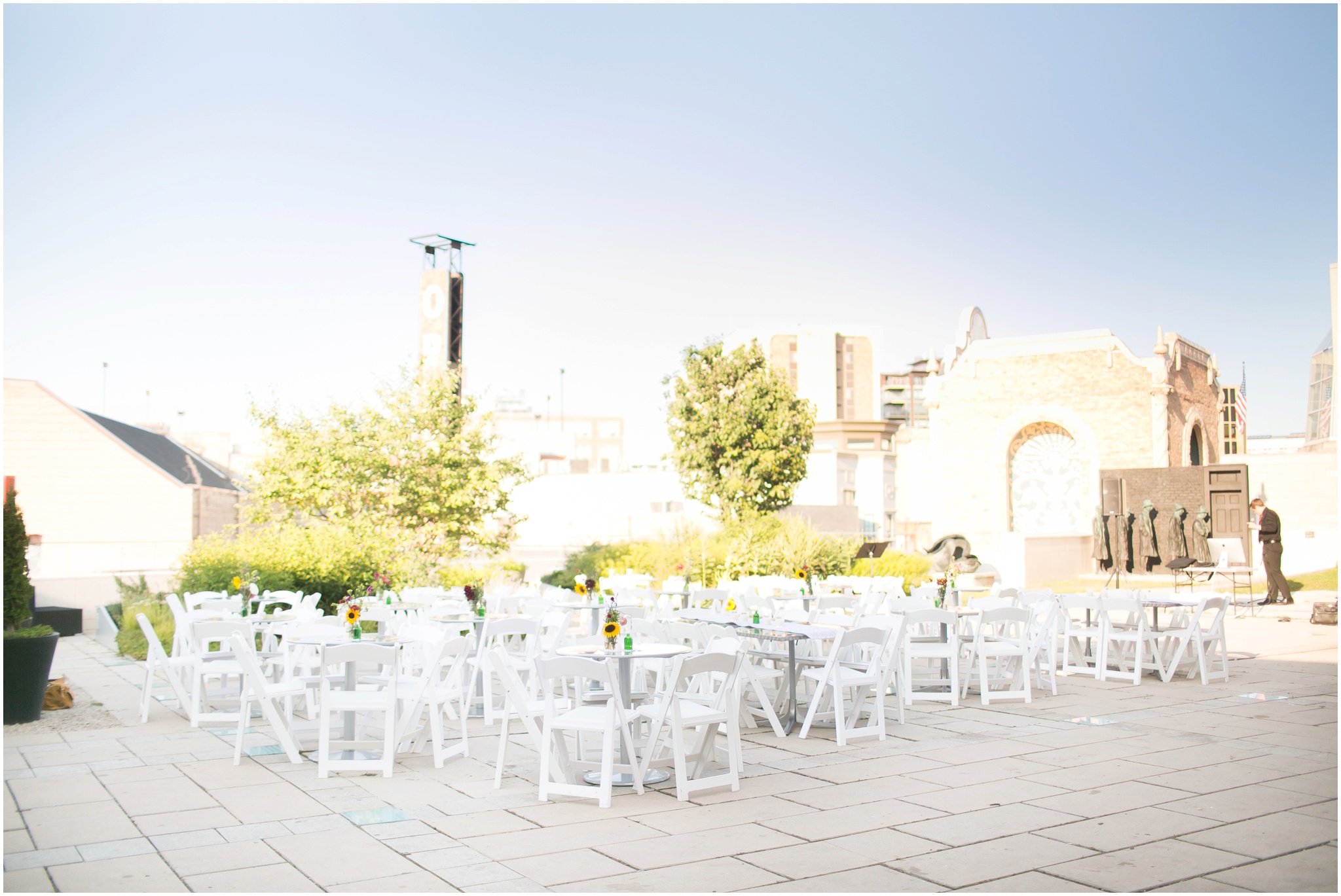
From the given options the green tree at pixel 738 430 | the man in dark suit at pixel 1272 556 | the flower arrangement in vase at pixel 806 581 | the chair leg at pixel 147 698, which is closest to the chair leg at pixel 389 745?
the chair leg at pixel 147 698

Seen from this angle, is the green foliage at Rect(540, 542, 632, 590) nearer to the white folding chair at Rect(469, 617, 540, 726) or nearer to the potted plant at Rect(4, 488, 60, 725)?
the white folding chair at Rect(469, 617, 540, 726)

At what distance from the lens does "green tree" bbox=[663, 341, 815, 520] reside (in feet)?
72.1

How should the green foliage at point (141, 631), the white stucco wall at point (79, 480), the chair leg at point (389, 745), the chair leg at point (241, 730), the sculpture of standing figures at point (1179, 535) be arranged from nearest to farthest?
the chair leg at point (389, 745)
the chair leg at point (241, 730)
the green foliage at point (141, 631)
the sculpture of standing figures at point (1179, 535)
the white stucco wall at point (79, 480)

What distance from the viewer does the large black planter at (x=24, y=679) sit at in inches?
301

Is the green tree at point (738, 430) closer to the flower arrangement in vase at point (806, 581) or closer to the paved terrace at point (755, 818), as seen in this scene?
the flower arrangement in vase at point (806, 581)

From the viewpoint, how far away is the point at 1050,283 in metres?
26.4

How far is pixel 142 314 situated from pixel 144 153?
34.0ft

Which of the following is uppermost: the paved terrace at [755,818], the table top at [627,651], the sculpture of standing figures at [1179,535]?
the sculpture of standing figures at [1179,535]

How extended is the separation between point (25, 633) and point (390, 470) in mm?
10368

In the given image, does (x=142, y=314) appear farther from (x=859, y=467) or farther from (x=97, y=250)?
(x=859, y=467)

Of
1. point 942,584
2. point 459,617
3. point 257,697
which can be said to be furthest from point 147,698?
point 942,584

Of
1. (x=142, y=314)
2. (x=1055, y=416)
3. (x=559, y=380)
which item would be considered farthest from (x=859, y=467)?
(x=559, y=380)

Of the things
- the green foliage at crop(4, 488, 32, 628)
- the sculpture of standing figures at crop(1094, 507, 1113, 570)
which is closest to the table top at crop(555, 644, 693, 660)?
the green foliage at crop(4, 488, 32, 628)

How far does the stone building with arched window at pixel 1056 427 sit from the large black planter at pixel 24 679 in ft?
65.8
